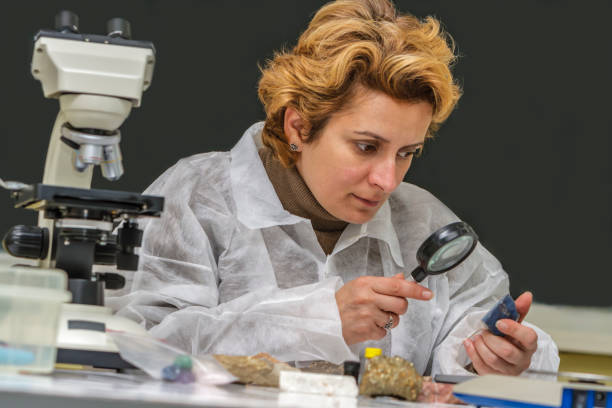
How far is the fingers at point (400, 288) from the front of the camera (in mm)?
1553

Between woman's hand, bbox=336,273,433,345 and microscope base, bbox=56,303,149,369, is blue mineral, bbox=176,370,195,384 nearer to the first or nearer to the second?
microscope base, bbox=56,303,149,369

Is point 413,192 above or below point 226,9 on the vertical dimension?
below

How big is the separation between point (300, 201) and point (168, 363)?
3.08 feet

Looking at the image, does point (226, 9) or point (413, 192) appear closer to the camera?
point (413, 192)

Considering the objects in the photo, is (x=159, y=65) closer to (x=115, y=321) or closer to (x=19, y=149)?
(x=19, y=149)

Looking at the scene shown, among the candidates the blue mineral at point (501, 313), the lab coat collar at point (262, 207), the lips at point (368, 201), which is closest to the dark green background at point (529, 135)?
the lab coat collar at point (262, 207)

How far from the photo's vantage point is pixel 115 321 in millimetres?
1259

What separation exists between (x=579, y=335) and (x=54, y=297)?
7.85 ft

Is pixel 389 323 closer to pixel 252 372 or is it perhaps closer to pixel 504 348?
pixel 504 348

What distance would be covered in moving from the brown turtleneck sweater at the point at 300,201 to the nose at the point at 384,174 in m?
0.22

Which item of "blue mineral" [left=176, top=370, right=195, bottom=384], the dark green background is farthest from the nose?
the dark green background

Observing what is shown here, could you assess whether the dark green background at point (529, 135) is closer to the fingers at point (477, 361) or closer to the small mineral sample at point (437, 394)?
the fingers at point (477, 361)

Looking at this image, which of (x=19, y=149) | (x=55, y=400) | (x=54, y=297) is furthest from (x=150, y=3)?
(x=55, y=400)

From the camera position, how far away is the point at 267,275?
6.09ft
